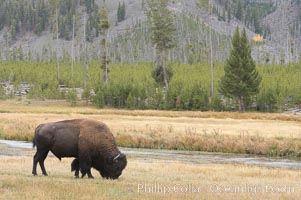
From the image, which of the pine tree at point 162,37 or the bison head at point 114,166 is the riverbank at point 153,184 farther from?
the pine tree at point 162,37

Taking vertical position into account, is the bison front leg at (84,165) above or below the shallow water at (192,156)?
above

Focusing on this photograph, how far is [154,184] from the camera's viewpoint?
59.1ft

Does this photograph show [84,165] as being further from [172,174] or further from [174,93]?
[174,93]

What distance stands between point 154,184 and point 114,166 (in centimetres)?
199

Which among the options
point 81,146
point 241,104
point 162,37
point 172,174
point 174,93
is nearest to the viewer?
point 81,146

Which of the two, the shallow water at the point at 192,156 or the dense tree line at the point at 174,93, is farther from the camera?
the dense tree line at the point at 174,93

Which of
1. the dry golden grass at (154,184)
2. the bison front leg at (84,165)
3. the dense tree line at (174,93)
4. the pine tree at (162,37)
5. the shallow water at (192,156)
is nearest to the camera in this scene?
the dry golden grass at (154,184)

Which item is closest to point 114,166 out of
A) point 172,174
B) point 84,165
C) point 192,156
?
point 84,165

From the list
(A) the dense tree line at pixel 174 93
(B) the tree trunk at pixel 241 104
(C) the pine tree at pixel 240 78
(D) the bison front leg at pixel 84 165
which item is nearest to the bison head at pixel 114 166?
(D) the bison front leg at pixel 84 165

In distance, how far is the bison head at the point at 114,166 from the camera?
19250mm

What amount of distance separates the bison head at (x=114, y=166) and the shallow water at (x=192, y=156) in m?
11.6

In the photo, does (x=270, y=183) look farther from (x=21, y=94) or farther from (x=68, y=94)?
(x=21, y=94)

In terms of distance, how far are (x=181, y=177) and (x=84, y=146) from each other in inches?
180

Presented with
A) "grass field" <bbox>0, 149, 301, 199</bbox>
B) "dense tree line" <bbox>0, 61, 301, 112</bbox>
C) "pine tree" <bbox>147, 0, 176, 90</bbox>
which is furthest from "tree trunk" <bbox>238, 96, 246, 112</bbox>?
"grass field" <bbox>0, 149, 301, 199</bbox>
